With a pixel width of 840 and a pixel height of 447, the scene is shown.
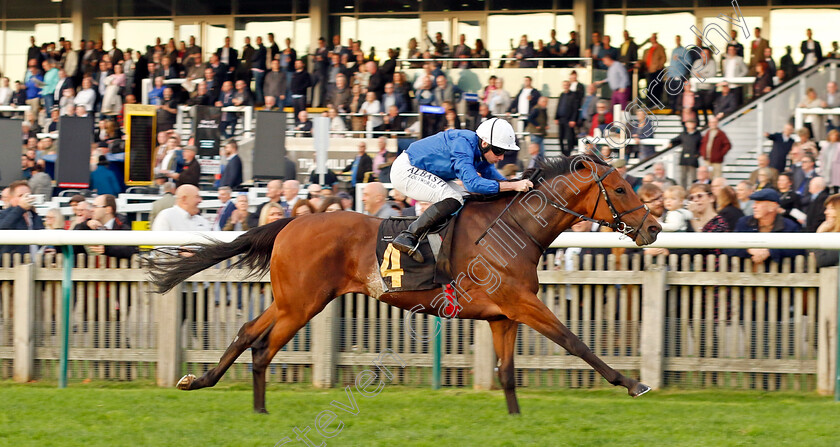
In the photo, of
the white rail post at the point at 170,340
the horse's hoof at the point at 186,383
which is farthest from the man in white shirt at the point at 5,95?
the horse's hoof at the point at 186,383

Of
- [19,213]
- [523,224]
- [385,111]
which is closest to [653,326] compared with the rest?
[523,224]

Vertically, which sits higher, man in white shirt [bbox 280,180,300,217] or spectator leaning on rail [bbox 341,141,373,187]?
spectator leaning on rail [bbox 341,141,373,187]

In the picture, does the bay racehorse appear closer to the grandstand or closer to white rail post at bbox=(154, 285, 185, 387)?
the grandstand

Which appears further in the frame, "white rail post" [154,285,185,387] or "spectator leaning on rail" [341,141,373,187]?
"spectator leaning on rail" [341,141,373,187]

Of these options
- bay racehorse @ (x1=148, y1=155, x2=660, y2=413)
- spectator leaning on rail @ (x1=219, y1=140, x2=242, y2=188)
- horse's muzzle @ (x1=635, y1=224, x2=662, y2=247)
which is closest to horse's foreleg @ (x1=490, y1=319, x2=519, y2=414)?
bay racehorse @ (x1=148, y1=155, x2=660, y2=413)

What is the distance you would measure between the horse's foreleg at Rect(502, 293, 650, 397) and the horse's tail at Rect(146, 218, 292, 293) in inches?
62.3

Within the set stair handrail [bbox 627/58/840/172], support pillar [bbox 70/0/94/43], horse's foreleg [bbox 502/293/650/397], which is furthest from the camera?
support pillar [bbox 70/0/94/43]

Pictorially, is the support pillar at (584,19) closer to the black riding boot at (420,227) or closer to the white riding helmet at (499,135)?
the white riding helmet at (499,135)

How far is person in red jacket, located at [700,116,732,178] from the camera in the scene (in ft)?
36.2

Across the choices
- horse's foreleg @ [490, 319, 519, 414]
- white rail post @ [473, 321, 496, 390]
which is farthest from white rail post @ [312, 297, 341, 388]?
horse's foreleg @ [490, 319, 519, 414]

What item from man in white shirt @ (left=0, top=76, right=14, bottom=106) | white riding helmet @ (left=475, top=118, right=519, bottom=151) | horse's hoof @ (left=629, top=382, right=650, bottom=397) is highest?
man in white shirt @ (left=0, top=76, right=14, bottom=106)

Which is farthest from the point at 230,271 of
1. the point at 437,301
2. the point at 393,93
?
the point at 393,93

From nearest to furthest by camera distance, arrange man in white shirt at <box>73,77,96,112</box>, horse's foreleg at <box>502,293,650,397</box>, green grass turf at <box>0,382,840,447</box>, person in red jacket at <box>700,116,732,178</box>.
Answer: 1. green grass turf at <box>0,382,840,447</box>
2. horse's foreleg at <box>502,293,650,397</box>
3. person in red jacket at <box>700,116,732,178</box>
4. man in white shirt at <box>73,77,96,112</box>

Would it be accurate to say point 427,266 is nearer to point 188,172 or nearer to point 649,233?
point 649,233
